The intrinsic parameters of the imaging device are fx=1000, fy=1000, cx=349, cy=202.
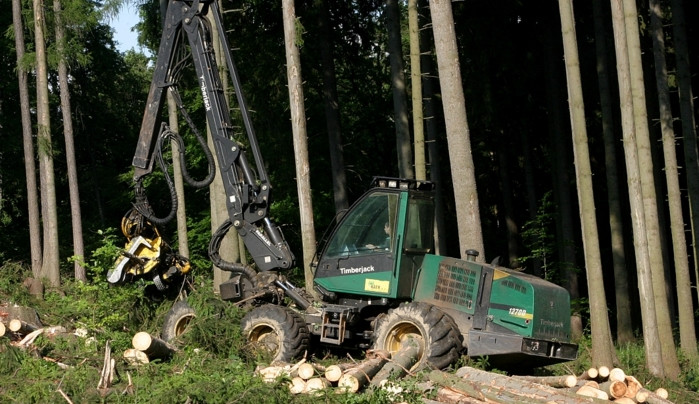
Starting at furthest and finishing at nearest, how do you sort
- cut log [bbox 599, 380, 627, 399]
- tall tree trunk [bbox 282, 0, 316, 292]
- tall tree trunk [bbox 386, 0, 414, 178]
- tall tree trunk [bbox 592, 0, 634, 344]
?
tall tree trunk [bbox 592, 0, 634, 344]
tall tree trunk [bbox 386, 0, 414, 178]
tall tree trunk [bbox 282, 0, 316, 292]
cut log [bbox 599, 380, 627, 399]

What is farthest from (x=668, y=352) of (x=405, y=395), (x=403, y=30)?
(x=403, y=30)

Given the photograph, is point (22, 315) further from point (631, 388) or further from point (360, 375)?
point (631, 388)

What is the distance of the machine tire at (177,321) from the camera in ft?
43.7

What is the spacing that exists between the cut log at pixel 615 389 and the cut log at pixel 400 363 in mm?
2311

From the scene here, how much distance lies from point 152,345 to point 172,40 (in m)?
5.18

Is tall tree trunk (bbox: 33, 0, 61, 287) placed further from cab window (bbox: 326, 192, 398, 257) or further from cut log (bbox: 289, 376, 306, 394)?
cut log (bbox: 289, 376, 306, 394)

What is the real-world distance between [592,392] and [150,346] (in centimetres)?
515

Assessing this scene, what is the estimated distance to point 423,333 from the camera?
12039 mm

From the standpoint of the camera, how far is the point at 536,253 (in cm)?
2438

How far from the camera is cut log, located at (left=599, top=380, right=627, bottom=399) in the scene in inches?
472

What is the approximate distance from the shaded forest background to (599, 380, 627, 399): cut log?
1113 cm

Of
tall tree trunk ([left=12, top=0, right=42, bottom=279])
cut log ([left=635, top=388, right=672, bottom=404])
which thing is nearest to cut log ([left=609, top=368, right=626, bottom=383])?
cut log ([left=635, top=388, right=672, bottom=404])

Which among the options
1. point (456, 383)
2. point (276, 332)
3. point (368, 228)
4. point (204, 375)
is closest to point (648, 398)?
point (456, 383)

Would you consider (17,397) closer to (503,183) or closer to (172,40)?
(172,40)
